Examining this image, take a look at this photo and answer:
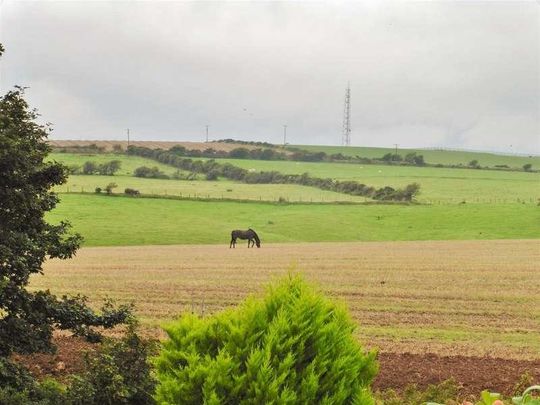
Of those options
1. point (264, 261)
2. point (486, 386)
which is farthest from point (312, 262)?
point (486, 386)

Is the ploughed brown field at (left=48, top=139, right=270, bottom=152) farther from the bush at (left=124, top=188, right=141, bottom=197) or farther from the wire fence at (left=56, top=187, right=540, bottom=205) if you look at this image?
the bush at (left=124, top=188, right=141, bottom=197)

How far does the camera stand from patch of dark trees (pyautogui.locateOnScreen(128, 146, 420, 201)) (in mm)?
106188

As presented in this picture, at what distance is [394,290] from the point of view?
31.3 metres

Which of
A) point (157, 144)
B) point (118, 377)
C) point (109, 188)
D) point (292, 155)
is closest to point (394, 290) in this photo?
point (118, 377)

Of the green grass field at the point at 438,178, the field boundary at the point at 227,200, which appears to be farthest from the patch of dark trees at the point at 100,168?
the green grass field at the point at 438,178

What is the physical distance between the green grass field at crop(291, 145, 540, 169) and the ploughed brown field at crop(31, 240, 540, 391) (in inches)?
4533

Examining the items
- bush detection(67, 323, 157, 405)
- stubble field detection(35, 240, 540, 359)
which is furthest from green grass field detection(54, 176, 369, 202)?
bush detection(67, 323, 157, 405)

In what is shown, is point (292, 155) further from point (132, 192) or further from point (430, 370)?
point (430, 370)

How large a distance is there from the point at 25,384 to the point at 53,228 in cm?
256

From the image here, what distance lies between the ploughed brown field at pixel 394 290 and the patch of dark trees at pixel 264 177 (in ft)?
159

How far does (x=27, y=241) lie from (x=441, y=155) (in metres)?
175

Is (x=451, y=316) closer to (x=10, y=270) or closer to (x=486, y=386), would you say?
(x=486, y=386)

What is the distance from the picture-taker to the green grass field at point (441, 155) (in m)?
168

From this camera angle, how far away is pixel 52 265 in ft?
141
